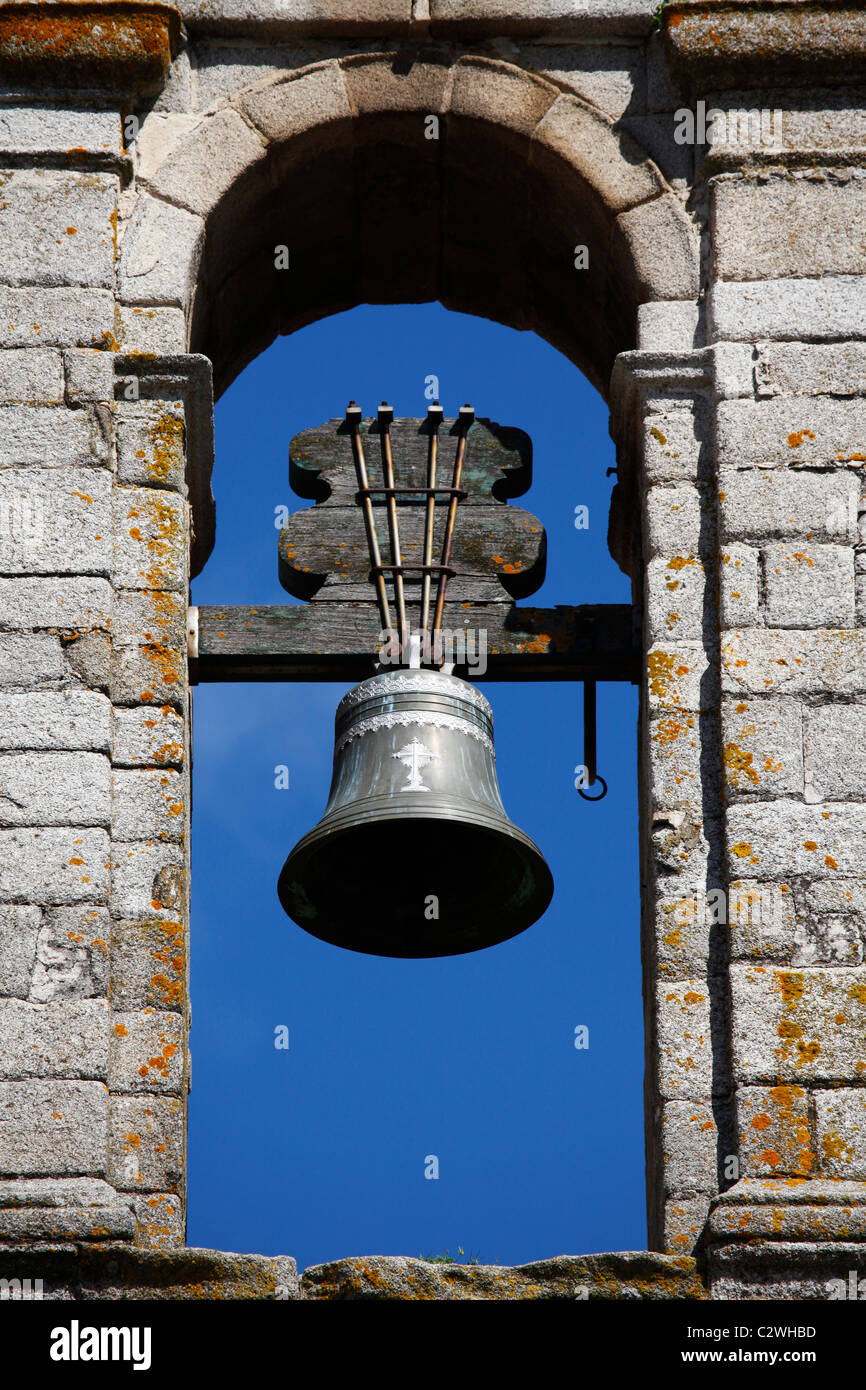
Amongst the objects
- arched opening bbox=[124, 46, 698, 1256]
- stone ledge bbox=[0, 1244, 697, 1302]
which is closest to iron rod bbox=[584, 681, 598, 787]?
arched opening bbox=[124, 46, 698, 1256]

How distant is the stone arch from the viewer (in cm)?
648

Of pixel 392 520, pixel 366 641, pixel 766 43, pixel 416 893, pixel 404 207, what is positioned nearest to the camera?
pixel 416 893

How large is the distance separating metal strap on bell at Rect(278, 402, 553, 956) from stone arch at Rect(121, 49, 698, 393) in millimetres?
1167

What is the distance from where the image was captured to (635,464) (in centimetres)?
641

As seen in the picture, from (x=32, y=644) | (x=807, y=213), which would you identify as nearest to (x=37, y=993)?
(x=32, y=644)

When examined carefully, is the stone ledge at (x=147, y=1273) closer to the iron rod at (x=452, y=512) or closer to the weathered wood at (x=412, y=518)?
the iron rod at (x=452, y=512)

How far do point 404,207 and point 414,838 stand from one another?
6.88 ft

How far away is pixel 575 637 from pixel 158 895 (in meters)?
1.30

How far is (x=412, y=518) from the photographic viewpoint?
6.48 meters

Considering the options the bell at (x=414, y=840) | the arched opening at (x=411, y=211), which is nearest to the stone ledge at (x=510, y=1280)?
the bell at (x=414, y=840)

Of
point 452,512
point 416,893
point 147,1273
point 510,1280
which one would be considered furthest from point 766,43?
point 147,1273

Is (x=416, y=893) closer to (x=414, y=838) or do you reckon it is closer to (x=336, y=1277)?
(x=414, y=838)
